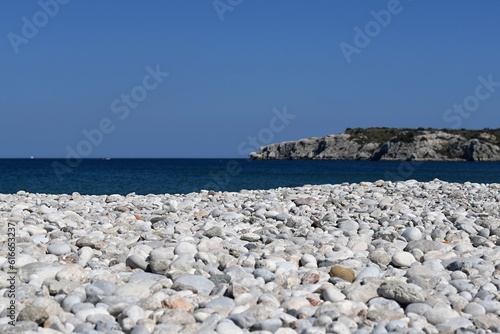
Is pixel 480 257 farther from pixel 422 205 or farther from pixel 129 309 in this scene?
pixel 422 205

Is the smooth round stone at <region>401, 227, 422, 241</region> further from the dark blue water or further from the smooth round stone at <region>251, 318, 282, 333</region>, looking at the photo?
the dark blue water

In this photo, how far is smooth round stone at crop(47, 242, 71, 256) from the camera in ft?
17.9

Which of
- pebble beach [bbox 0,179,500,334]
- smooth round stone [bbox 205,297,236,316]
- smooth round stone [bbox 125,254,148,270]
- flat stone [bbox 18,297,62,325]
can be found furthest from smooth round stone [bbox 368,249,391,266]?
flat stone [bbox 18,297,62,325]

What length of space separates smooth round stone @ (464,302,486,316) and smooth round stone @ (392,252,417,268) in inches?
51.7

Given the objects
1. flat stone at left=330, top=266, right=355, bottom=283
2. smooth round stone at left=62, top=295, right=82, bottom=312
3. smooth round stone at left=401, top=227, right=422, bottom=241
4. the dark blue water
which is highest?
smooth round stone at left=62, top=295, right=82, bottom=312

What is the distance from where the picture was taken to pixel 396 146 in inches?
3999

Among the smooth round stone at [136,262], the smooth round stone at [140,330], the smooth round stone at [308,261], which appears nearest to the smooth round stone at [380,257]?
the smooth round stone at [308,261]

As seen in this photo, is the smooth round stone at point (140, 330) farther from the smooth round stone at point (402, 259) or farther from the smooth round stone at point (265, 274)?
the smooth round stone at point (402, 259)

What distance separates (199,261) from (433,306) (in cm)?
198

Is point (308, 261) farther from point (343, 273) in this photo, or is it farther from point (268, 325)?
point (268, 325)

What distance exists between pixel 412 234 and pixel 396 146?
97701 mm

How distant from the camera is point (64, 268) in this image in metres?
4.59

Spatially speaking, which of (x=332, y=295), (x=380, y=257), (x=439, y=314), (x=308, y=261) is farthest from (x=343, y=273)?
(x=439, y=314)

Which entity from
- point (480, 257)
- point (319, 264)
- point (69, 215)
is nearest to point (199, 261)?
point (319, 264)
